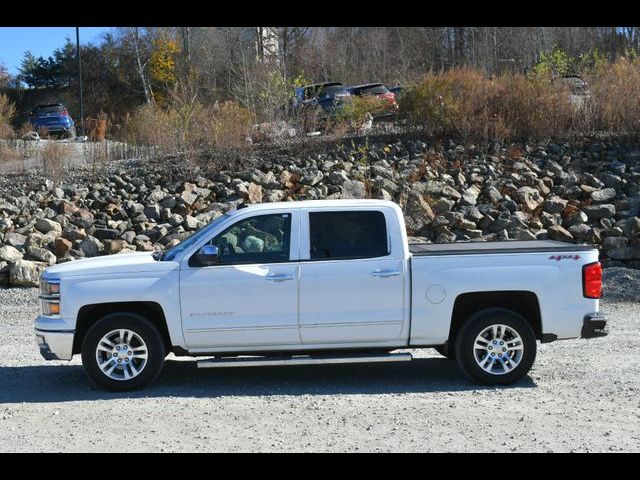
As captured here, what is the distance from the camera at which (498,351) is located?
349 inches

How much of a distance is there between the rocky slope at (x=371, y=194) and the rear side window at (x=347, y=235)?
825cm

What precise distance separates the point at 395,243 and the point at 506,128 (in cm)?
1488

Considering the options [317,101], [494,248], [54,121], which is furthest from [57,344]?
[54,121]

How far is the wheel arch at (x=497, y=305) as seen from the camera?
8.91 meters

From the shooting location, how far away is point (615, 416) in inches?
304

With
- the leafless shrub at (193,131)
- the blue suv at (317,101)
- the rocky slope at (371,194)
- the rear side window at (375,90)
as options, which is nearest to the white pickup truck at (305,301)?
the rocky slope at (371,194)

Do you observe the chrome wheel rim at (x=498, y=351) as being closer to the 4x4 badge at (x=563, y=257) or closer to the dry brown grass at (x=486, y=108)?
the 4x4 badge at (x=563, y=257)

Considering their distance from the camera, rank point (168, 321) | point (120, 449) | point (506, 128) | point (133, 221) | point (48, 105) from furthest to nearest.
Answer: point (48, 105)
point (506, 128)
point (133, 221)
point (168, 321)
point (120, 449)

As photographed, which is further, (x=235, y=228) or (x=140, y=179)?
(x=140, y=179)

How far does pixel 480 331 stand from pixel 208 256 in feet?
9.16

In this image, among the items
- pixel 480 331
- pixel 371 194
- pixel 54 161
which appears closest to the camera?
pixel 480 331

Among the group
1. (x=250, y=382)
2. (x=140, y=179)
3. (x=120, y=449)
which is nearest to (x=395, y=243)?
(x=250, y=382)

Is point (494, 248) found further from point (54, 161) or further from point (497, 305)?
point (54, 161)

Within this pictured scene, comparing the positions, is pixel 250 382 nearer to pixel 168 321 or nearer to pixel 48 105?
pixel 168 321
